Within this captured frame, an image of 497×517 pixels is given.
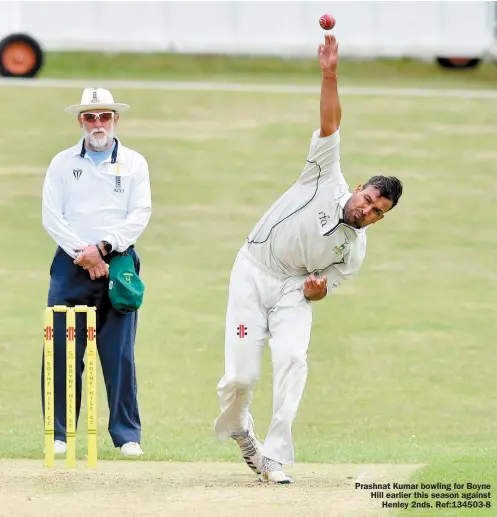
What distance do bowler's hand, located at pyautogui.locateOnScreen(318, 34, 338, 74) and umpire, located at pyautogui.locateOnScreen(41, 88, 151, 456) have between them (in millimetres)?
1684

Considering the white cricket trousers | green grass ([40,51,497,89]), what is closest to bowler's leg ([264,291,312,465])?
the white cricket trousers

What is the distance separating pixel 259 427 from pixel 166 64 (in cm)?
1507

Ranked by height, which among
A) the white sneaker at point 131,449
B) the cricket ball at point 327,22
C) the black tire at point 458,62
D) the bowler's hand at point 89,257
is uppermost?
the black tire at point 458,62

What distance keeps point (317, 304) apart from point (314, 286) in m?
6.59

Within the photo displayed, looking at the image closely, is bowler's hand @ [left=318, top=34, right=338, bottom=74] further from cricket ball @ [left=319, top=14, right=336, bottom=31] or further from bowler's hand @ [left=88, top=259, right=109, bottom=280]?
bowler's hand @ [left=88, top=259, right=109, bottom=280]

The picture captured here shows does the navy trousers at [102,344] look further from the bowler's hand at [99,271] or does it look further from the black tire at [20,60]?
the black tire at [20,60]

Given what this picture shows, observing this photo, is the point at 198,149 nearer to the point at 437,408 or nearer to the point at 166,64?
the point at 166,64

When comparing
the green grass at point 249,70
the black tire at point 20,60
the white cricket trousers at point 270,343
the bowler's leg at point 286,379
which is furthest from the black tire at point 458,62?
the bowler's leg at point 286,379

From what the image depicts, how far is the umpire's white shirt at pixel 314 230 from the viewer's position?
7.02 m

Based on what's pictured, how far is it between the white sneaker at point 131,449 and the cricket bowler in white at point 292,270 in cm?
106

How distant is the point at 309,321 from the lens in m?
7.18

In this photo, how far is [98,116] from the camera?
8250 millimetres

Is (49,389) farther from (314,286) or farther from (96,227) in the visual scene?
(314,286)

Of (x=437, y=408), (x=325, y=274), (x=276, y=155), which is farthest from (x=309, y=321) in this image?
(x=276, y=155)
